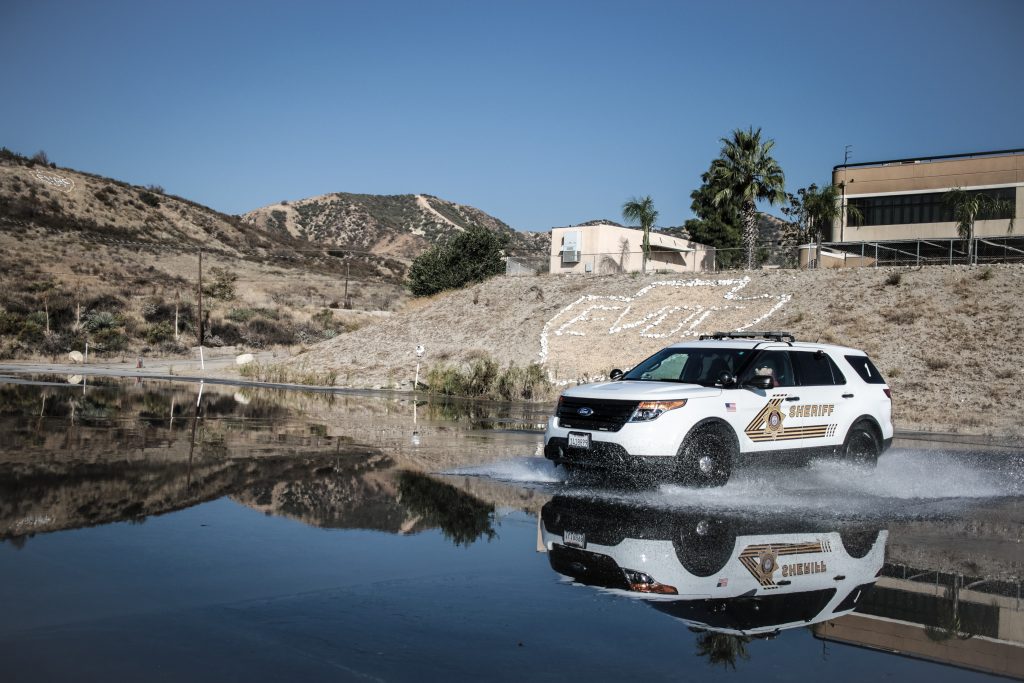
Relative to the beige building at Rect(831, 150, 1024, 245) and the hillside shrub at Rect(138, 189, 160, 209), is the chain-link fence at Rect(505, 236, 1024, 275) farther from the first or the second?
the hillside shrub at Rect(138, 189, 160, 209)

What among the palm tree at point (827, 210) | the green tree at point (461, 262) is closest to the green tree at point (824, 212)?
the palm tree at point (827, 210)

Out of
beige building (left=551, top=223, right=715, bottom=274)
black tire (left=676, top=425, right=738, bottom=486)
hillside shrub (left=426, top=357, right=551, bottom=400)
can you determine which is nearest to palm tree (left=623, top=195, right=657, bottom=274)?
beige building (left=551, top=223, right=715, bottom=274)

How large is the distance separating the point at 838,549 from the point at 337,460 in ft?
23.6

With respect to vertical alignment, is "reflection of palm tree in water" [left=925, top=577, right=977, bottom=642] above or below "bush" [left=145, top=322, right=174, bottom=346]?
below

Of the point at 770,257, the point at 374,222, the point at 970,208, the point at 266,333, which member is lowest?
the point at 266,333

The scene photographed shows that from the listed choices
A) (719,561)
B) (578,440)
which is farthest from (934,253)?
(719,561)

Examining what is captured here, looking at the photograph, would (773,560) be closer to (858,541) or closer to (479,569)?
(858,541)

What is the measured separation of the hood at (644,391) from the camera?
1177 cm

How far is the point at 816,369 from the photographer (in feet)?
44.7

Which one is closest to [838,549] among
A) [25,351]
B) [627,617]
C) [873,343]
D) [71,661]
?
[627,617]

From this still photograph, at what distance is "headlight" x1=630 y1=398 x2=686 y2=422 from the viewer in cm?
1155

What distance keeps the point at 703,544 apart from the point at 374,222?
442 feet

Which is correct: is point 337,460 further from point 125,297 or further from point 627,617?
point 125,297

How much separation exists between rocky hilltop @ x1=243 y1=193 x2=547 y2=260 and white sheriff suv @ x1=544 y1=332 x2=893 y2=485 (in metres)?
110
